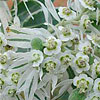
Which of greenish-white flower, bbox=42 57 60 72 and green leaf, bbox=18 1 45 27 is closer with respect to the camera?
greenish-white flower, bbox=42 57 60 72

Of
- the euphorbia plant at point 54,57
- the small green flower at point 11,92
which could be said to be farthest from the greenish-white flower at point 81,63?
the small green flower at point 11,92

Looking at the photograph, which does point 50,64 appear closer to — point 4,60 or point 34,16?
point 4,60

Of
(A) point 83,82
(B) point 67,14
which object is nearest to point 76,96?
(A) point 83,82

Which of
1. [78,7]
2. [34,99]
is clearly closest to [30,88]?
[34,99]

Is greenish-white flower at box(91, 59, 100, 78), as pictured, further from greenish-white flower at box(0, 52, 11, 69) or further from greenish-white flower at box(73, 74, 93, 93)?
greenish-white flower at box(0, 52, 11, 69)

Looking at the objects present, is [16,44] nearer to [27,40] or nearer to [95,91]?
[27,40]

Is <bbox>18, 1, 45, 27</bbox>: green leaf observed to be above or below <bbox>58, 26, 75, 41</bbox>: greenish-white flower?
below

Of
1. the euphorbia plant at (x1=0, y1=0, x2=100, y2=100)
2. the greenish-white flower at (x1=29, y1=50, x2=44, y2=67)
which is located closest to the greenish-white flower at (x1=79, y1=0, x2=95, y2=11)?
the euphorbia plant at (x1=0, y1=0, x2=100, y2=100)

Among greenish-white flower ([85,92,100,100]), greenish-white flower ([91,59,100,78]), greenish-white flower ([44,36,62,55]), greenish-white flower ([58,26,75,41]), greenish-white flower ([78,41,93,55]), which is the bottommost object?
greenish-white flower ([85,92,100,100])
